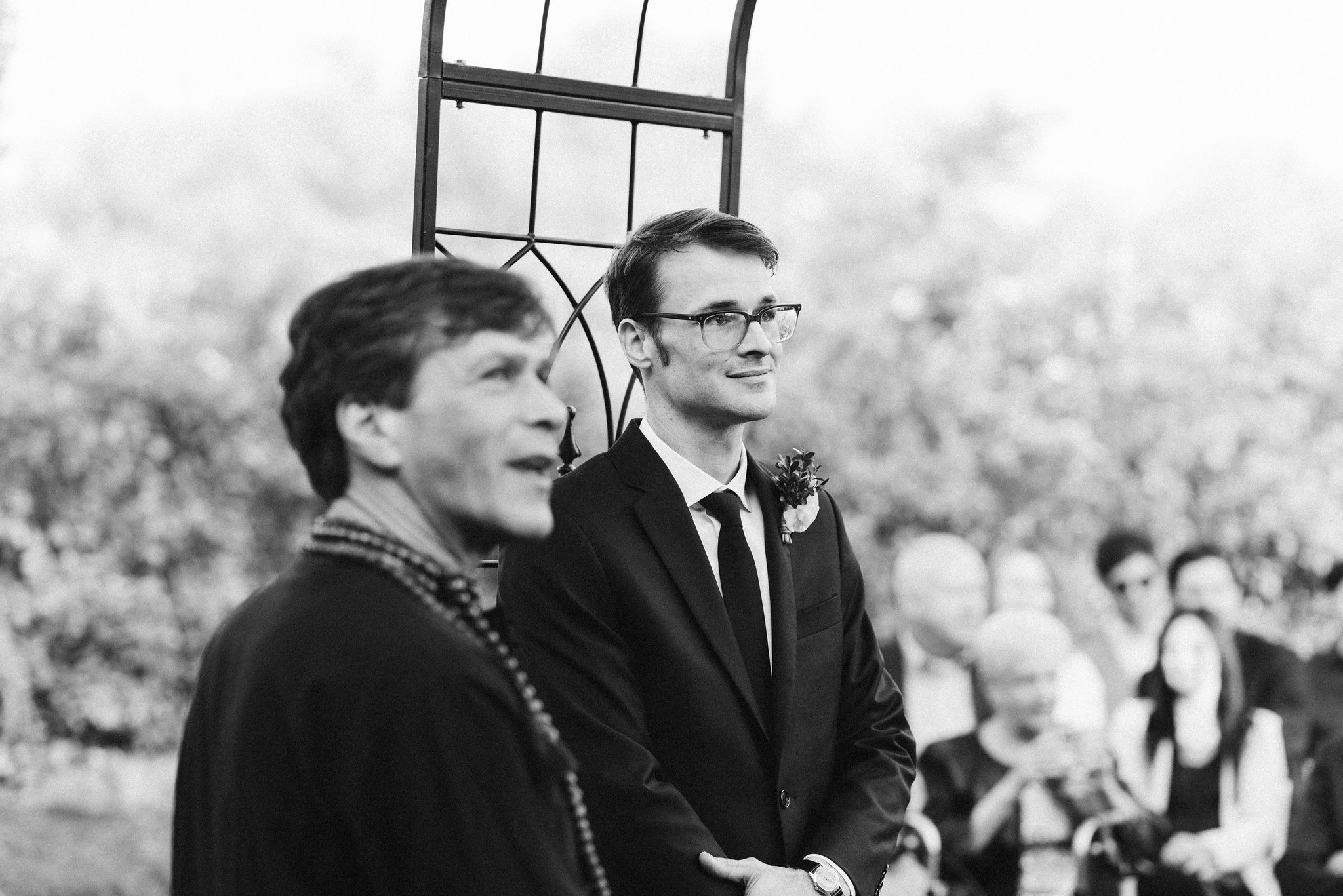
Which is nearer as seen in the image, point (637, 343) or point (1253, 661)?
point (637, 343)

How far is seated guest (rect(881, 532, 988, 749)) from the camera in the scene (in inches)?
202

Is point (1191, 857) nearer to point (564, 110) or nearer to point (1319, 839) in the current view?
point (1319, 839)

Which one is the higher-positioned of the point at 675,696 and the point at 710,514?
the point at 710,514

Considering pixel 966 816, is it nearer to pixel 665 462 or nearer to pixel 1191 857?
pixel 1191 857

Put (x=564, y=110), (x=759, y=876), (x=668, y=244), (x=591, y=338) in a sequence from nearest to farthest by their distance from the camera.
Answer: (x=759, y=876), (x=668, y=244), (x=564, y=110), (x=591, y=338)

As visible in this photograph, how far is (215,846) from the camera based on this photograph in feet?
4.98

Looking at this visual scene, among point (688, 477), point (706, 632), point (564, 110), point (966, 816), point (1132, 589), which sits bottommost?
point (966, 816)

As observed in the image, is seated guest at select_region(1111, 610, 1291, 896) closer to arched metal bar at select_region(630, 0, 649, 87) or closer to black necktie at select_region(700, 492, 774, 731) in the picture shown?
black necktie at select_region(700, 492, 774, 731)

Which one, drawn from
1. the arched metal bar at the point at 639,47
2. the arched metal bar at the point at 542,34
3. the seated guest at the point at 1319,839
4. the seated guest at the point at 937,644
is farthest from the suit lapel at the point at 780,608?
the seated guest at the point at 1319,839

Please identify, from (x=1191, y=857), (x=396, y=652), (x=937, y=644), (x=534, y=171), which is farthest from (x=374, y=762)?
(x=1191, y=857)

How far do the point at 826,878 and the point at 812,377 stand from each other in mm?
8206

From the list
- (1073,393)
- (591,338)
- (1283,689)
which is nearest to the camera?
(591,338)

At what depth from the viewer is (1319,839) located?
5.25 meters

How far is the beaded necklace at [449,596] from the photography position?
1.52 meters
